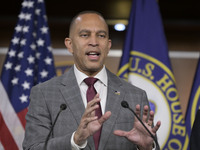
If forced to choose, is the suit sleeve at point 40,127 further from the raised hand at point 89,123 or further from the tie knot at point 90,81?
the tie knot at point 90,81

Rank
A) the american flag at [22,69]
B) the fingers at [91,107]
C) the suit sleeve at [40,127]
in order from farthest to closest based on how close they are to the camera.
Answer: the american flag at [22,69] < the suit sleeve at [40,127] < the fingers at [91,107]

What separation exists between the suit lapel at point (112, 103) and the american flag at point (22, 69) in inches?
51.2

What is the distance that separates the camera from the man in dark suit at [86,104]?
59.6 inches

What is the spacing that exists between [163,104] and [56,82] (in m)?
1.53

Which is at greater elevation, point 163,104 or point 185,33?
point 185,33

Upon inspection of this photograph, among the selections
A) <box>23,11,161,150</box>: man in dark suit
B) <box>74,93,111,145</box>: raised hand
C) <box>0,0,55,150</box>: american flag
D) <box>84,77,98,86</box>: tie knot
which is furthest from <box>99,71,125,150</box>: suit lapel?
<box>0,0,55,150</box>: american flag

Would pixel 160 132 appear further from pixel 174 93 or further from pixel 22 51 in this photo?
pixel 22 51

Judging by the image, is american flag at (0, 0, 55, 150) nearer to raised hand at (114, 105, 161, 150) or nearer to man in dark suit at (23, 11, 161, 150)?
man in dark suit at (23, 11, 161, 150)

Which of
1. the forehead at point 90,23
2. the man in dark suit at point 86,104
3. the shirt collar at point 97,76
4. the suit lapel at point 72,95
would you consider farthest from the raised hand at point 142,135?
the forehead at point 90,23

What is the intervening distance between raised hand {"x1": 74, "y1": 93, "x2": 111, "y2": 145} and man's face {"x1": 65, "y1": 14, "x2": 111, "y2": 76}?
43 cm

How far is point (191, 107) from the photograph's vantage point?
312cm

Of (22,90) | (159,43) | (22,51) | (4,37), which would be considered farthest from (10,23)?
(159,43)

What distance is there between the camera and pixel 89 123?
141 centimetres

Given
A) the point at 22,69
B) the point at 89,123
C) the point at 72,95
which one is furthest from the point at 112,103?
the point at 22,69
